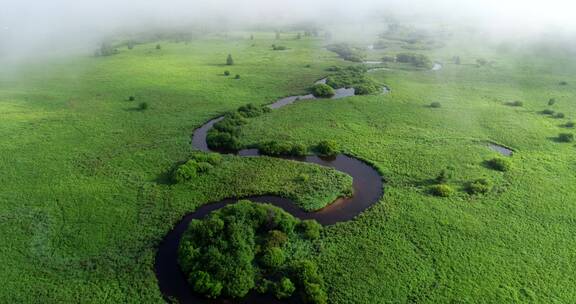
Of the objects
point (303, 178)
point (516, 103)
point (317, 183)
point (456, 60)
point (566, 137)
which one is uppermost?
point (456, 60)

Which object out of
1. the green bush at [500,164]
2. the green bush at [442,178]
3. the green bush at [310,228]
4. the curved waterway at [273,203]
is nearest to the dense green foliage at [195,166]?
the curved waterway at [273,203]

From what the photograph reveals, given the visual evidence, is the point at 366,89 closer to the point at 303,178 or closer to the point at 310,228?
the point at 303,178

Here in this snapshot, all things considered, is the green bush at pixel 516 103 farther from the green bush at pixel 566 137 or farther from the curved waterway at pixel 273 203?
the curved waterway at pixel 273 203

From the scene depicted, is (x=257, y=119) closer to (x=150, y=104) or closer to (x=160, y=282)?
(x=150, y=104)

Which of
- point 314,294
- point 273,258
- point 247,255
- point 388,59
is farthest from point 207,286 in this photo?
point 388,59

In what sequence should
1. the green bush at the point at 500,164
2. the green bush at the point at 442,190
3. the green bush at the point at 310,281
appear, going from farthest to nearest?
the green bush at the point at 500,164 → the green bush at the point at 442,190 → the green bush at the point at 310,281

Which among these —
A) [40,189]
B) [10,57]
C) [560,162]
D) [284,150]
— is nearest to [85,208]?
[40,189]
